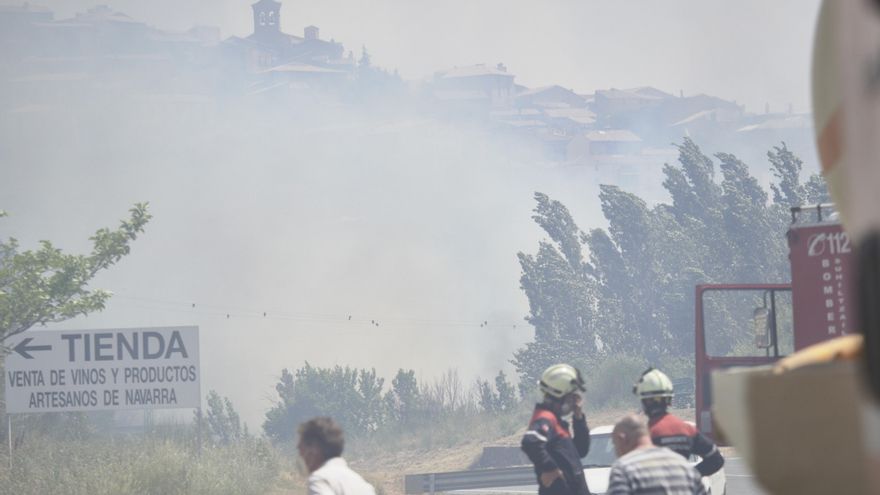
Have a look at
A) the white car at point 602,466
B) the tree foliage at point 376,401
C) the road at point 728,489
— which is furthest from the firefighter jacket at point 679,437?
the tree foliage at point 376,401

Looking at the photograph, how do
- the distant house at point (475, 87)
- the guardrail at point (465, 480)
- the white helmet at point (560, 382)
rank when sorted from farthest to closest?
1. the distant house at point (475, 87)
2. the guardrail at point (465, 480)
3. the white helmet at point (560, 382)

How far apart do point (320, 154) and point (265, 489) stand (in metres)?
115

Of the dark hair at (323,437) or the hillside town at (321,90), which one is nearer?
the dark hair at (323,437)

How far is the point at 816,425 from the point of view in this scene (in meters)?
1.49

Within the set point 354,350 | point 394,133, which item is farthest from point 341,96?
point 354,350

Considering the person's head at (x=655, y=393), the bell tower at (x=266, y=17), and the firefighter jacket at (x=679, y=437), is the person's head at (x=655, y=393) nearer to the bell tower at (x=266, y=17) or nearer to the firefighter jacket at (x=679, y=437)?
the firefighter jacket at (x=679, y=437)

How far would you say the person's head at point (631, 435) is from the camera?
6059 millimetres

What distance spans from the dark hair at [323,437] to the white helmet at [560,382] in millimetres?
2635

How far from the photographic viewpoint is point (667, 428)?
8148mm

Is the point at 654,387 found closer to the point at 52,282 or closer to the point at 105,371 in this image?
the point at 105,371

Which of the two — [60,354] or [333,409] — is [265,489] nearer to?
[60,354]

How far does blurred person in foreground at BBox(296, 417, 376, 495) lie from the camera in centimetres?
594

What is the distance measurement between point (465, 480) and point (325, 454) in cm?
1880

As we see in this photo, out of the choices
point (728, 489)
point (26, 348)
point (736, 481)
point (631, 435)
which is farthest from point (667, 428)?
point (26, 348)
